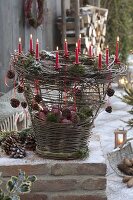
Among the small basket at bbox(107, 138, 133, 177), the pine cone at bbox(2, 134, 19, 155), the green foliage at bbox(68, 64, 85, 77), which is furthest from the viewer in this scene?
the small basket at bbox(107, 138, 133, 177)

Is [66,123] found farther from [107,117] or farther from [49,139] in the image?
[107,117]

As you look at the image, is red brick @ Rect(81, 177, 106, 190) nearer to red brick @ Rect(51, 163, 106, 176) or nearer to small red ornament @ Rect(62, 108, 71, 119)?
red brick @ Rect(51, 163, 106, 176)

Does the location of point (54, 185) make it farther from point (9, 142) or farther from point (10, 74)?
point (10, 74)

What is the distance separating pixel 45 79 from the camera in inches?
119

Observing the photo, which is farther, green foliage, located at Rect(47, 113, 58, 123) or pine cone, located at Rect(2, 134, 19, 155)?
pine cone, located at Rect(2, 134, 19, 155)

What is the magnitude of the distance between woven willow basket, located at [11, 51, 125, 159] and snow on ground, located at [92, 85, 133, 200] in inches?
33.4

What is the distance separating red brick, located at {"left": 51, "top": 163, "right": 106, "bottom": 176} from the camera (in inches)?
123

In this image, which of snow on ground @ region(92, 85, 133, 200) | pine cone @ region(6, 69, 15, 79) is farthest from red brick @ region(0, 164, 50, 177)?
snow on ground @ region(92, 85, 133, 200)

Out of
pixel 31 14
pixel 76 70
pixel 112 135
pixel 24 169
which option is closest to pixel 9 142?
pixel 24 169

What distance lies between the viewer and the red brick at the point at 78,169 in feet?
10.3

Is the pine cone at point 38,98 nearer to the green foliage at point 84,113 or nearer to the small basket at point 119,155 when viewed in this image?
the green foliage at point 84,113

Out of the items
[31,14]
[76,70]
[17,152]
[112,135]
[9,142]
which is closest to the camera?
[76,70]

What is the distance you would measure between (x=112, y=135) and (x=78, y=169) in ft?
10.9

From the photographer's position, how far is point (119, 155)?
4695 mm
